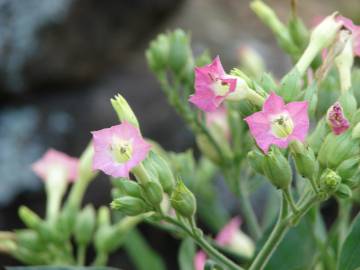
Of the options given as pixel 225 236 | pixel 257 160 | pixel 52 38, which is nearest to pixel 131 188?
pixel 257 160

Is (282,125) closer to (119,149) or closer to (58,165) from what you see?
(119,149)

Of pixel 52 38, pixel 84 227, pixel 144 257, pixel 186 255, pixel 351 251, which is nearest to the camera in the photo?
pixel 351 251

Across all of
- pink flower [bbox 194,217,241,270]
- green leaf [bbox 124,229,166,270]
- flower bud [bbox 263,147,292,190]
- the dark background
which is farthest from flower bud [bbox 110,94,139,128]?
the dark background

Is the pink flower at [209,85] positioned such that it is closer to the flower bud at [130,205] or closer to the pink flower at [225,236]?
the flower bud at [130,205]

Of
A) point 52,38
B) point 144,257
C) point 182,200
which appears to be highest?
point 52,38

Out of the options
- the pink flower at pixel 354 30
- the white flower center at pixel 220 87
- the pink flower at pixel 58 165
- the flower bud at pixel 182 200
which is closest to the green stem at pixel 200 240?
the flower bud at pixel 182 200

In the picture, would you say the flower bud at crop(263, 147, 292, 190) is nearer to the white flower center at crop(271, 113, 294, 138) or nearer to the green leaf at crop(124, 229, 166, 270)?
the white flower center at crop(271, 113, 294, 138)
